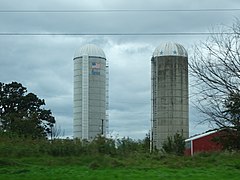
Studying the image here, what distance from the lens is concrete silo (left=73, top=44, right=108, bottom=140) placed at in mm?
48000

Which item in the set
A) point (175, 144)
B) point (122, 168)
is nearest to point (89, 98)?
point (175, 144)

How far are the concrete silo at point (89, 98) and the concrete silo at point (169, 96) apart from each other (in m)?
5.01

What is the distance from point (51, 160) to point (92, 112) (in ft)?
79.4

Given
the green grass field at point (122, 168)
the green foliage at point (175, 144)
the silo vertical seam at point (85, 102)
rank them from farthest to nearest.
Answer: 1. the silo vertical seam at point (85, 102)
2. the green foliage at point (175, 144)
3. the green grass field at point (122, 168)

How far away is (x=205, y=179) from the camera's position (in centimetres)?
1530

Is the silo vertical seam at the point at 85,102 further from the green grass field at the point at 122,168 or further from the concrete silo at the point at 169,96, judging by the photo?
the green grass field at the point at 122,168

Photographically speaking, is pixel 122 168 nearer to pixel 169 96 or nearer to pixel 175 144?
pixel 175 144

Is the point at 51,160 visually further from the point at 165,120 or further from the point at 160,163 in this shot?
the point at 165,120

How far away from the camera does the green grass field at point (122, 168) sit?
53.6ft

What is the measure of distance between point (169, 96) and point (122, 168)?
2903 centimetres

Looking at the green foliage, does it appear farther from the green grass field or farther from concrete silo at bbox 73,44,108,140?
the green grass field

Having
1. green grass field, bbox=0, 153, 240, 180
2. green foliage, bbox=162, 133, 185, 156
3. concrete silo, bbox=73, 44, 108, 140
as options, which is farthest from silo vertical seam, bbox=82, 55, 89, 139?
green grass field, bbox=0, 153, 240, 180

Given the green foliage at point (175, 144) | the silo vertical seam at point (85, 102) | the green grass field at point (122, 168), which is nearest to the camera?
the green grass field at point (122, 168)

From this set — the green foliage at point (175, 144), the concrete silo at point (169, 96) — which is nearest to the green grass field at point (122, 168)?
the green foliage at point (175, 144)
